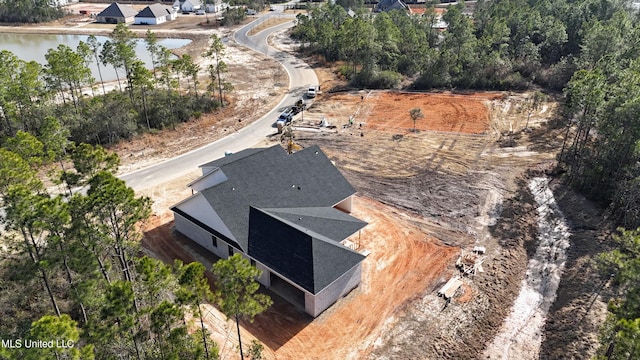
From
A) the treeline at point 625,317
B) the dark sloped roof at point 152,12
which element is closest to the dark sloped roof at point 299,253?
the treeline at point 625,317

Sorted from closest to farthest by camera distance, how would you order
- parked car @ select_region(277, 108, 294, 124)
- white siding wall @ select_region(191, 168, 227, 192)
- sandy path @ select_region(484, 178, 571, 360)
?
sandy path @ select_region(484, 178, 571, 360) < white siding wall @ select_region(191, 168, 227, 192) < parked car @ select_region(277, 108, 294, 124)

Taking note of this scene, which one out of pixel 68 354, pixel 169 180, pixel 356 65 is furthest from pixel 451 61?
pixel 68 354

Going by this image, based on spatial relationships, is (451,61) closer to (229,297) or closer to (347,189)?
(347,189)

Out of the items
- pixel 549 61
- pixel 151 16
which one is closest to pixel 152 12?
pixel 151 16

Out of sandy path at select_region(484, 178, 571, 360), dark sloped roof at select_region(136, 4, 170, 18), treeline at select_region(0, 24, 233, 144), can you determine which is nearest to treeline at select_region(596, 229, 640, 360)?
sandy path at select_region(484, 178, 571, 360)

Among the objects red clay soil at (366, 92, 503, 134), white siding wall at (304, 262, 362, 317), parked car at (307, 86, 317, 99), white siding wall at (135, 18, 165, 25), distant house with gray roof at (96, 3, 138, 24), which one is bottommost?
white siding wall at (304, 262, 362, 317)

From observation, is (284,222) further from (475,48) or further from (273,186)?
(475,48)

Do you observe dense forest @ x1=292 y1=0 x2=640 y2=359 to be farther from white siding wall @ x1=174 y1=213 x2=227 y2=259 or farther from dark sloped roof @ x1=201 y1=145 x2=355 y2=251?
white siding wall @ x1=174 y1=213 x2=227 y2=259
